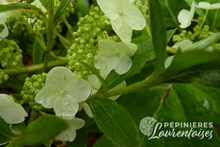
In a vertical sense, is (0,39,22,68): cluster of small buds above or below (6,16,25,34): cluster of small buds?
below

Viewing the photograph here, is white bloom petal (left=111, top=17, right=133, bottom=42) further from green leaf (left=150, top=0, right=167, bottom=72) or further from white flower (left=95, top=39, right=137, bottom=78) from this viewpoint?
green leaf (left=150, top=0, right=167, bottom=72)

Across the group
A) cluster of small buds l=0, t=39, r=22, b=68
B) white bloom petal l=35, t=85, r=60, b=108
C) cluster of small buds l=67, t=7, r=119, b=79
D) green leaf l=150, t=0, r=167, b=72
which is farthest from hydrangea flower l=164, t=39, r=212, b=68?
cluster of small buds l=0, t=39, r=22, b=68

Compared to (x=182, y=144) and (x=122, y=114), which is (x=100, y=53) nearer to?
(x=122, y=114)

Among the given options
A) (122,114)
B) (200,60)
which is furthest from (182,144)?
(200,60)

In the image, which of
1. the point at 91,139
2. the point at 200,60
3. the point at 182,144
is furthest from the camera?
the point at 91,139

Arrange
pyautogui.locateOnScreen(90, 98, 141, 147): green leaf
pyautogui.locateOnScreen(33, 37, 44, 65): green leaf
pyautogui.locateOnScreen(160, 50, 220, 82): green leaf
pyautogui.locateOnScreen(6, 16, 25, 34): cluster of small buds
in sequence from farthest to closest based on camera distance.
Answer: pyautogui.locateOnScreen(33, 37, 44, 65): green leaf, pyautogui.locateOnScreen(6, 16, 25, 34): cluster of small buds, pyautogui.locateOnScreen(90, 98, 141, 147): green leaf, pyautogui.locateOnScreen(160, 50, 220, 82): green leaf

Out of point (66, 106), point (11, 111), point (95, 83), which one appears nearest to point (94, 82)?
point (95, 83)

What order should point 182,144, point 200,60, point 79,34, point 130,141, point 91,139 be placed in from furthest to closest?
1. point 91,139
2. point 182,144
3. point 79,34
4. point 130,141
5. point 200,60
